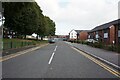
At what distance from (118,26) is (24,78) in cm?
5641

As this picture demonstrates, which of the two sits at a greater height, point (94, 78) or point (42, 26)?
point (42, 26)

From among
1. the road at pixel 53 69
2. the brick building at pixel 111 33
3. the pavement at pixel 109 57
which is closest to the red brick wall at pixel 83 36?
the brick building at pixel 111 33

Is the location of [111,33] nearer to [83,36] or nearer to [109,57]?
[109,57]

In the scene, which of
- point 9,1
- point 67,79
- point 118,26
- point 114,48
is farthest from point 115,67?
point 118,26

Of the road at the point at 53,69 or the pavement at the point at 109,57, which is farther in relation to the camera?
the pavement at the point at 109,57

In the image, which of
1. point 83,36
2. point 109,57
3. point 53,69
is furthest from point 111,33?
point 83,36

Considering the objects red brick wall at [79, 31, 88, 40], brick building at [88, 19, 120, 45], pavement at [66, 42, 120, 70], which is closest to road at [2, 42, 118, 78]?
pavement at [66, 42, 120, 70]

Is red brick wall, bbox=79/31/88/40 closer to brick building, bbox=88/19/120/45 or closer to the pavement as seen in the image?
brick building, bbox=88/19/120/45

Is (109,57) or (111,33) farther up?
(111,33)

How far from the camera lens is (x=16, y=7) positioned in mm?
22141

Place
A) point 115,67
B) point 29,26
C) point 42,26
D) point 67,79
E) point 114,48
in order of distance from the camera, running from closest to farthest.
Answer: point 67,79
point 115,67
point 114,48
point 29,26
point 42,26

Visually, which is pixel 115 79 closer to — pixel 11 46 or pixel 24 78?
pixel 24 78

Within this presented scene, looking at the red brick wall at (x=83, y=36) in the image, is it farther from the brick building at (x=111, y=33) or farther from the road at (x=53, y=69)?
the road at (x=53, y=69)

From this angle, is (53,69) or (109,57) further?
(109,57)
